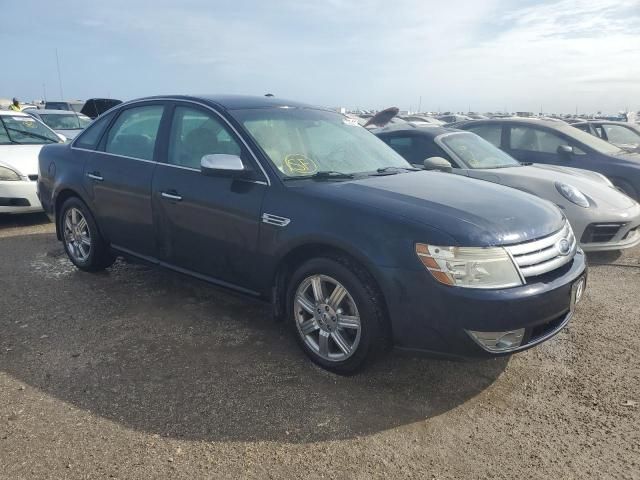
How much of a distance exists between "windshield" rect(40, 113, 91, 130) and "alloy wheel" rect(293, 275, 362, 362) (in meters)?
11.5

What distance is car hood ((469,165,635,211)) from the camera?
18.0 feet

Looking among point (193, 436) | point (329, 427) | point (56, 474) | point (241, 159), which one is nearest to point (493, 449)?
point (329, 427)

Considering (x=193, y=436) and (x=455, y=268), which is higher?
(x=455, y=268)

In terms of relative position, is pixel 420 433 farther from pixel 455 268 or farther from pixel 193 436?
pixel 193 436

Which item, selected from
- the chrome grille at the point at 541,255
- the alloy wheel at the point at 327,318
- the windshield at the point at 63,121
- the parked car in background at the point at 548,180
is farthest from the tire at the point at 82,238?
the windshield at the point at 63,121

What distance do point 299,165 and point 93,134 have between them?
7.83 feet

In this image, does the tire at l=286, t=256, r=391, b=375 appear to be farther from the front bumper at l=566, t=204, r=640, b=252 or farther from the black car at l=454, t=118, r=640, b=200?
the black car at l=454, t=118, r=640, b=200

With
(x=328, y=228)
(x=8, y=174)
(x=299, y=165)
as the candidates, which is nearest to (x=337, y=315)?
(x=328, y=228)

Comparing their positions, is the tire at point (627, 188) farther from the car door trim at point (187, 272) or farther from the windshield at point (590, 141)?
the car door trim at point (187, 272)

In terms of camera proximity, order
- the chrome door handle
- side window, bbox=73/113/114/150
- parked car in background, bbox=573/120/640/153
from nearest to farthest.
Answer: the chrome door handle → side window, bbox=73/113/114/150 → parked car in background, bbox=573/120/640/153

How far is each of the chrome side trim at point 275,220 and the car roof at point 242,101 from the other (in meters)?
0.98

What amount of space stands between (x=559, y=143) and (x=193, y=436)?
6903mm

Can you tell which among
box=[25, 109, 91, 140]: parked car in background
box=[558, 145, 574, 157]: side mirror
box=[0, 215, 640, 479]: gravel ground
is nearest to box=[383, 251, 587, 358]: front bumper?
box=[0, 215, 640, 479]: gravel ground

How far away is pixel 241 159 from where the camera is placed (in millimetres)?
3443
